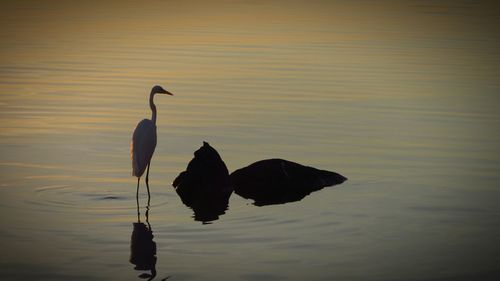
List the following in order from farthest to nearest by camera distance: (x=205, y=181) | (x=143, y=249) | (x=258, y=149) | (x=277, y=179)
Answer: (x=258, y=149) → (x=277, y=179) → (x=205, y=181) → (x=143, y=249)

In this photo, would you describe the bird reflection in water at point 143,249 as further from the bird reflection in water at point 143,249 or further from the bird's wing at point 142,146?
the bird's wing at point 142,146

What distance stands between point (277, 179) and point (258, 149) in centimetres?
290

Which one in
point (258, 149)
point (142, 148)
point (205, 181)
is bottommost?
point (205, 181)

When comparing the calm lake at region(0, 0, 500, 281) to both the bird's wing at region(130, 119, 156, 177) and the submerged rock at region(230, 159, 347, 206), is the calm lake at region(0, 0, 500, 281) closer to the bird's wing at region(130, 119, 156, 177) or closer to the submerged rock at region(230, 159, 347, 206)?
the submerged rock at region(230, 159, 347, 206)

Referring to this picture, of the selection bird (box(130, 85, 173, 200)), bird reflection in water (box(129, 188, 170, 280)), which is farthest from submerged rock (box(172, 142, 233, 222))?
bird reflection in water (box(129, 188, 170, 280))

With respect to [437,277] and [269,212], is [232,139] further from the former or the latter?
[437,277]

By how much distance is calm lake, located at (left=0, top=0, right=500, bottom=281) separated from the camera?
11766 millimetres

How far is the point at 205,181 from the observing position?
604 inches

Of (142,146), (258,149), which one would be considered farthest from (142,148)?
(258,149)

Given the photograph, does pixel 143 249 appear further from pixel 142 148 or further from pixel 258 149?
pixel 258 149

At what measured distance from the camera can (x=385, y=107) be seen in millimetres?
24094

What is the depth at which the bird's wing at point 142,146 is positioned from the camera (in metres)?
15.2

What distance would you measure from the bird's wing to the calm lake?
0.48 metres

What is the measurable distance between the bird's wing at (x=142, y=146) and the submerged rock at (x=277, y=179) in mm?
1413
